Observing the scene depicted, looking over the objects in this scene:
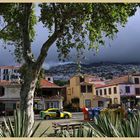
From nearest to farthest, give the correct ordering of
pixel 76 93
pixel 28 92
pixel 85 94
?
pixel 28 92 < pixel 85 94 < pixel 76 93

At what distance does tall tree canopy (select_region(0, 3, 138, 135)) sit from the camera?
12.7 meters

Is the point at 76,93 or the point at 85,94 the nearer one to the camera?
the point at 85,94

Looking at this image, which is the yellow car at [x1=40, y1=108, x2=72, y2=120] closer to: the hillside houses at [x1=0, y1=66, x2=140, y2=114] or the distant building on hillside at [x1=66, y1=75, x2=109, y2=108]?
the hillside houses at [x1=0, y1=66, x2=140, y2=114]

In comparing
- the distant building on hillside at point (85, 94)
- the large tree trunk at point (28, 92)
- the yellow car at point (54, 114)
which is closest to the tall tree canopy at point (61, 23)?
the large tree trunk at point (28, 92)

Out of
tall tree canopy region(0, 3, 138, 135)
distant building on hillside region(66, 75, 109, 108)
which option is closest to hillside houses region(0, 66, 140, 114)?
distant building on hillside region(66, 75, 109, 108)

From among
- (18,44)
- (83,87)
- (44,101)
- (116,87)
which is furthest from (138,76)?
(18,44)

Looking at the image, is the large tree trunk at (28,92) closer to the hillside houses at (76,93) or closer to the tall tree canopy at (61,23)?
the tall tree canopy at (61,23)

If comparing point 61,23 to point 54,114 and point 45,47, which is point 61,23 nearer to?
point 45,47

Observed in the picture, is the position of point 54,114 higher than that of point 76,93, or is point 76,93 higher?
point 76,93

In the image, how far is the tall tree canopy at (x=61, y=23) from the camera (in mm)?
12672

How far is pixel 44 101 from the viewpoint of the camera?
63.8 m

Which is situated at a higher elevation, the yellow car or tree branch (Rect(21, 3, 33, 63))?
tree branch (Rect(21, 3, 33, 63))

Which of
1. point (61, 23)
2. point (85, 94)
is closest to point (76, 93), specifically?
point (85, 94)

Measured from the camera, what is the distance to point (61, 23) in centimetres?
1370
